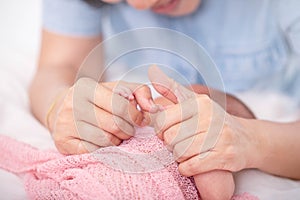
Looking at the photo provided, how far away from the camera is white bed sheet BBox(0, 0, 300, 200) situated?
0.78 m

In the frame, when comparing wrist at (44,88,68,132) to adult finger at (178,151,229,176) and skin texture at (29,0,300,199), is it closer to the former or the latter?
skin texture at (29,0,300,199)

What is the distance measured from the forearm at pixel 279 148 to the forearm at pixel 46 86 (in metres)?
0.40

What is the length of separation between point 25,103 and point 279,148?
558 millimetres

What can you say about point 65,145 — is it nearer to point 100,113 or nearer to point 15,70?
point 100,113

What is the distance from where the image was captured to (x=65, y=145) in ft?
2.57

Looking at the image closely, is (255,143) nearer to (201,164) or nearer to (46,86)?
(201,164)

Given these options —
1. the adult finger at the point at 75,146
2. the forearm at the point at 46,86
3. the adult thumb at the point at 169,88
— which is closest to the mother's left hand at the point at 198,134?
the adult thumb at the point at 169,88

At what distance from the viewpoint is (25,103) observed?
3.53 ft

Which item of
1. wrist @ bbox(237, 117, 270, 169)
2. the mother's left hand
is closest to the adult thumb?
the mother's left hand

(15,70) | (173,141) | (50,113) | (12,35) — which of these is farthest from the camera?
(12,35)

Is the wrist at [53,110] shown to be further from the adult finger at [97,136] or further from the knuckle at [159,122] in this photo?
the knuckle at [159,122]

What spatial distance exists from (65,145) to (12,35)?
763 mm

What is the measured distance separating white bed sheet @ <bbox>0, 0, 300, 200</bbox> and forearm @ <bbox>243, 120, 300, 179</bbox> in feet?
0.06

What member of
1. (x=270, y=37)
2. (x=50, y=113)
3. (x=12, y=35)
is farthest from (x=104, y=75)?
(x=12, y=35)
